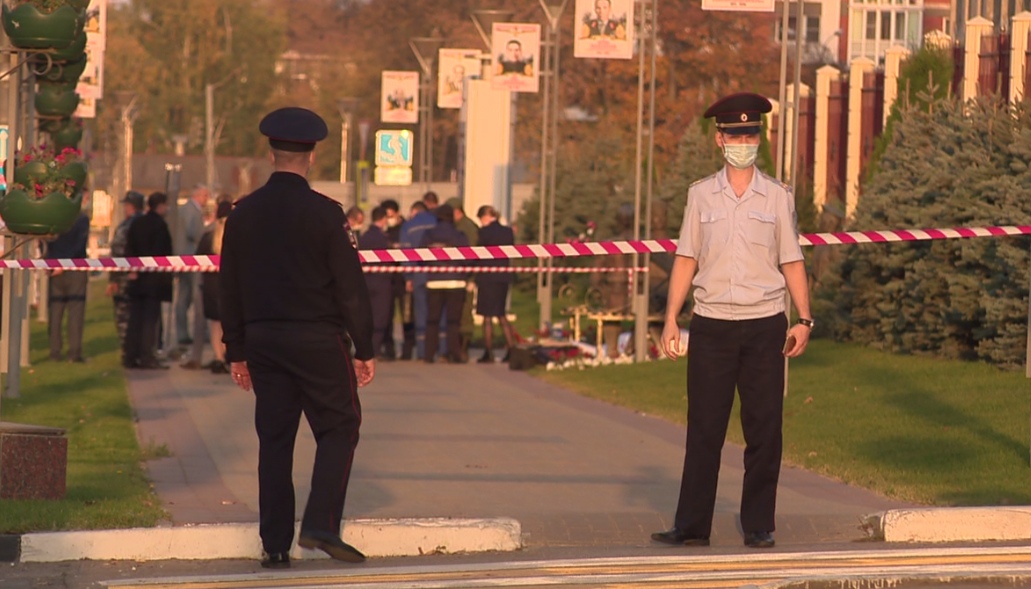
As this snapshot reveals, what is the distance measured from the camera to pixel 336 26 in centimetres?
11138

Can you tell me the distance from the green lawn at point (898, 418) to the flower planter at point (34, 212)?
16.0 ft

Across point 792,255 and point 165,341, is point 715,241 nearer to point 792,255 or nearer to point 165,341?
point 792,255

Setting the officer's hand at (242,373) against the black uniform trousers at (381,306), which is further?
the black uniform trousers at (381,306)

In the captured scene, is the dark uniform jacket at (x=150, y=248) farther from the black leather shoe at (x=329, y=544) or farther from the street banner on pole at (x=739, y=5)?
the black leather shoe at (x=329, y=544)

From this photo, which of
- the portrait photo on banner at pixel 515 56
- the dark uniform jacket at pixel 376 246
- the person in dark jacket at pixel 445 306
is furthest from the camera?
the portrait photo on banner at pixel 515 56

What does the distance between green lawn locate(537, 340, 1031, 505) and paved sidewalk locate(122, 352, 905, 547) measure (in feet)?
1.20

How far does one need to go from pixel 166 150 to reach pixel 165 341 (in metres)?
102

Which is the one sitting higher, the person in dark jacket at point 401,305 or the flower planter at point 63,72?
the flower planter at point 63,72

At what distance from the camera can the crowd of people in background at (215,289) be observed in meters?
20.9

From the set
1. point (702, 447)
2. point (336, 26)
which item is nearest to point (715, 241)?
point (702, 447)

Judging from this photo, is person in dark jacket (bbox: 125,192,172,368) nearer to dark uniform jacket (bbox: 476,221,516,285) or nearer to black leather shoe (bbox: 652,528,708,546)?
dark uniform jacket (bbox: 476,221,516,285)

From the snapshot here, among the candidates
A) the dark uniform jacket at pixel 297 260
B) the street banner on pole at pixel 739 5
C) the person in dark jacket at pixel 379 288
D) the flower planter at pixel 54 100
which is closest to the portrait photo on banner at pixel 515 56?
the person in dark jacket at pixel 379 288

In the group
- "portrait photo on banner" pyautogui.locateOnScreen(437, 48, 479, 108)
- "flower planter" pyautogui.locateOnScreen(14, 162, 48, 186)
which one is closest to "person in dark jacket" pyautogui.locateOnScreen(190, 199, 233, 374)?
"flower planter" pyautogui.locateOnScreen(14, 162, 48, 186)

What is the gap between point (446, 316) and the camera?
2269 cm
